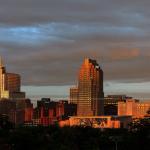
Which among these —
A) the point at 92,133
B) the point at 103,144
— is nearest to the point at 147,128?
the point at 103,144

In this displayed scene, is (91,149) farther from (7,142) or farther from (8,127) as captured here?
(8,127)

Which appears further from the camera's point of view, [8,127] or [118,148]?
[8,127]

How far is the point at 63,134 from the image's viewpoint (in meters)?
116

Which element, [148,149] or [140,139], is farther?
[140,139]

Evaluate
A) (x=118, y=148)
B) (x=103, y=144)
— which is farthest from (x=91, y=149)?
(x=103, y=144)

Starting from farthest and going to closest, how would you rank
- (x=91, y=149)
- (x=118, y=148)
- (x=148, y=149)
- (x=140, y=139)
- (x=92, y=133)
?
(x=92, y=133) < (x=118, y=148) < (x=91, y=149) < (x=140, y=139) < (x=148, y=149)

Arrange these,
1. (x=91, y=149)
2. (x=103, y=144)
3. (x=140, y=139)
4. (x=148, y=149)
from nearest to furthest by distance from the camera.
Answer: (x=148, y=149) → (x=140, y=139) → (x=91, y=149) → (x=103, y=144)

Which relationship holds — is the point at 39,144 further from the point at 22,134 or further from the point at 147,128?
the point at 147,128

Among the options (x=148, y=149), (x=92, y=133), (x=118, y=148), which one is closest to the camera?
(x=148, y=149)

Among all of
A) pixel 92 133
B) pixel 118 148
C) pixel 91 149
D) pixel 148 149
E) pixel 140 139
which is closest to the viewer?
pixel 148 149

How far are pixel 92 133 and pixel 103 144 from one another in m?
27.5

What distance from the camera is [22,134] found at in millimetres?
84938

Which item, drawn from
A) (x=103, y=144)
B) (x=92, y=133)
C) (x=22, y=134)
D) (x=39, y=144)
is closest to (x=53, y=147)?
(x=39, y=144)

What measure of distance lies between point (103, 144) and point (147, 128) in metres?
30.6
